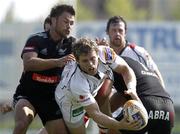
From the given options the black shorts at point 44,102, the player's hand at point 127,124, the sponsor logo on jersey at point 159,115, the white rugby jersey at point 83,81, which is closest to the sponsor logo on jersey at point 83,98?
the white rugby jersey at point 83,81

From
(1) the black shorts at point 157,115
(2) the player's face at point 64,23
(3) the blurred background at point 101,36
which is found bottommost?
(3) the blurred background at point 101,36

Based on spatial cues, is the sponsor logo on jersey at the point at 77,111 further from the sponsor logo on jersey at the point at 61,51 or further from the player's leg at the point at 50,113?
the sponsor logo on jersey at the point at 61,51

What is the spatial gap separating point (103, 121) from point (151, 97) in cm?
106

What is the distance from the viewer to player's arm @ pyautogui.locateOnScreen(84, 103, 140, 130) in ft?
31.4

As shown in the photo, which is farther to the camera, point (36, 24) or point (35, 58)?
point (36, 24)

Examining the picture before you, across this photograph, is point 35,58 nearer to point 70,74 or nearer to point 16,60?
point 70,74

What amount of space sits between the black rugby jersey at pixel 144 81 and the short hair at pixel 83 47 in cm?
86

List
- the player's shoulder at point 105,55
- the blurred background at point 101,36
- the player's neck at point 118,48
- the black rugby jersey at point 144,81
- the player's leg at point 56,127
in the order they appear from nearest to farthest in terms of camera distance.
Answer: the player's shoulder at point 105,55 → the black rugby jersey at point 144,81 → the player's leg at point 56,127 → the player's neck at point 118,48 → the blurred background at point 101,36

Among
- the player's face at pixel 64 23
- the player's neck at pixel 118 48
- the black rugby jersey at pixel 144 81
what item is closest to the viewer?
the black rugby jersey at pixel 144 81

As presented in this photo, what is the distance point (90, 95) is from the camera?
390 inches

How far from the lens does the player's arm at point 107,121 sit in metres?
9.56

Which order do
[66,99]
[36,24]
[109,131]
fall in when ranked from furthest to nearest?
1. [36,24]
2. [109,131]
3. [66,99]

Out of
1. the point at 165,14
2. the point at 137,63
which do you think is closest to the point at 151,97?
the point at 137,63

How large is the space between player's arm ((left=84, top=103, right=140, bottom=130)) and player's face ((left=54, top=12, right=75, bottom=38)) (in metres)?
1.50
